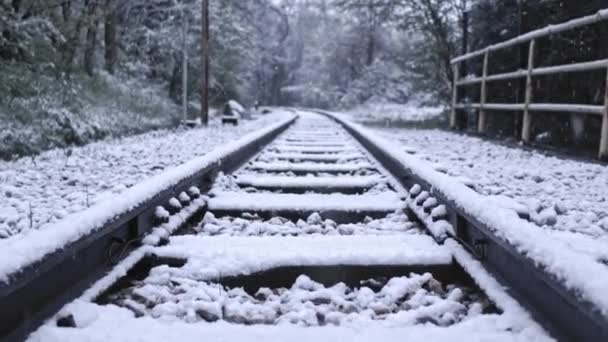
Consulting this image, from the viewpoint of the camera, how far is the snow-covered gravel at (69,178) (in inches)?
104

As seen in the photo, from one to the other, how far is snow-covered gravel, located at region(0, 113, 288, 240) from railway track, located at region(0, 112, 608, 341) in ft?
1.12

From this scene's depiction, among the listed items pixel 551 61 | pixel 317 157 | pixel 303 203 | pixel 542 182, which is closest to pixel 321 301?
pixel 303 203

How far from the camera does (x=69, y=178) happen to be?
13.4 ft

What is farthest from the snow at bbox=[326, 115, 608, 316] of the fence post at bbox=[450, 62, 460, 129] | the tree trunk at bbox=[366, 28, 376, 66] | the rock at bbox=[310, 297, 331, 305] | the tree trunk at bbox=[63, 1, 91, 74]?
the tree trunk at bbox=[366, 28, 376, 66]

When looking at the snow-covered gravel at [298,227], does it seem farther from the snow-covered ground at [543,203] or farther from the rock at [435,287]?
the rock at [435,287]

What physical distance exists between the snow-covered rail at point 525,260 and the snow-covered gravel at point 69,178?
4.99 ft

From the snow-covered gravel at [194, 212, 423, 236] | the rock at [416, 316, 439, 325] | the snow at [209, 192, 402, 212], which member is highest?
the snow at [209, 192, 402, 212]

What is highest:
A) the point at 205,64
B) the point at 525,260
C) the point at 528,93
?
the point at 205,64

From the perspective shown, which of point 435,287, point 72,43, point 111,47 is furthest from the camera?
point 111,47

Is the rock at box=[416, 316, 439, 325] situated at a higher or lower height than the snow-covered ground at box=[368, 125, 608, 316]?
lower

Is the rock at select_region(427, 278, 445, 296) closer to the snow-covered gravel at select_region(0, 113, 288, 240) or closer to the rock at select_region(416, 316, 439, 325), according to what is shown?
the rock at select_region(416, 316, 439, 325)

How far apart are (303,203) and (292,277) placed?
1.14 m

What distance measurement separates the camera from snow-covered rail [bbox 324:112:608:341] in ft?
4.06

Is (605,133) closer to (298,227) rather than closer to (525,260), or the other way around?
(298,227)
